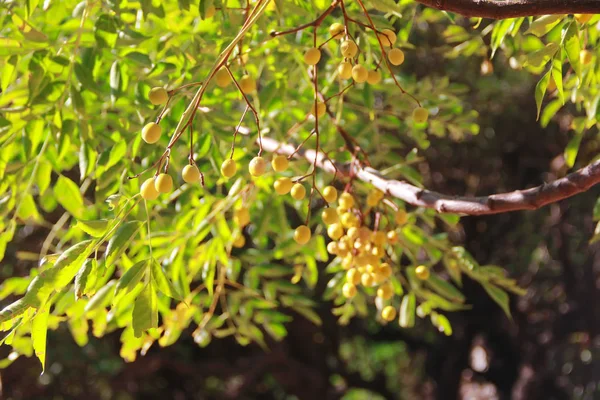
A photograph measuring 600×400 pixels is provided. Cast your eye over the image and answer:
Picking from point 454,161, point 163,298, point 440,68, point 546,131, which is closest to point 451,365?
point 454,161

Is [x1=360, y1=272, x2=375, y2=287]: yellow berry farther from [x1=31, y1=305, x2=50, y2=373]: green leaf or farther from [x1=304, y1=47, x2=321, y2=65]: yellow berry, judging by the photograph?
[x1=31, y1=305, x2=50, y2=373]: green leaf

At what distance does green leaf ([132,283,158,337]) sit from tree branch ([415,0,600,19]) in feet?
1.36

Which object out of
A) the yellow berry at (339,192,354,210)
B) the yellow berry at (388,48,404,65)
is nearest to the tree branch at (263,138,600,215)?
the yellow berry at (339,192,354,210)

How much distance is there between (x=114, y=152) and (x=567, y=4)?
68cm

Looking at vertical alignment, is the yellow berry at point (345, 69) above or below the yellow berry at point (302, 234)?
above

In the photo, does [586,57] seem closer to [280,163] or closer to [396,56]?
[396,56]

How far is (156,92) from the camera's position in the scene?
83 cm

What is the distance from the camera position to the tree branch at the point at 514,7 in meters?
0.66

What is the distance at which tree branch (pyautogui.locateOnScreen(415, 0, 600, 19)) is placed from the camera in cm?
66

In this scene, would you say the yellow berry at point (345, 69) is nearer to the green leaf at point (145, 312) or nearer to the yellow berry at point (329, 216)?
the yellow berry at point (329, 216)

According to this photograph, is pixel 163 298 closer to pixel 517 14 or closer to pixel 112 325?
pixel 112 325

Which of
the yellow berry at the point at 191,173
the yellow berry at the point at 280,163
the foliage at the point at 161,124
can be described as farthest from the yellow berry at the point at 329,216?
the yellow berry at the point at 191,173

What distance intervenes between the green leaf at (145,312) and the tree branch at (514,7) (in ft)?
1.36

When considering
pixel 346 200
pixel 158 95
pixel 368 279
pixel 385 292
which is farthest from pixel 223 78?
pixel 385 292
